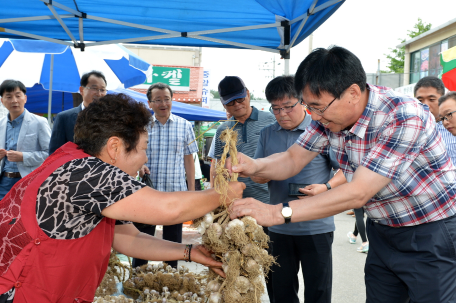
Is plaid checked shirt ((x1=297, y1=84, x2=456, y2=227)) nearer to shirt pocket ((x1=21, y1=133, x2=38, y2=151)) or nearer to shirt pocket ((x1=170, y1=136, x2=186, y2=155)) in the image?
shirt pocket ((x1=170, y1=136, x2=186, y2=155))

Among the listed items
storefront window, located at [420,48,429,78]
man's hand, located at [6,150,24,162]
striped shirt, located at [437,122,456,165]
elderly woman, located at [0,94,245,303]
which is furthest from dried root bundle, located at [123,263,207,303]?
storefront window, located at [420,48,429,78]

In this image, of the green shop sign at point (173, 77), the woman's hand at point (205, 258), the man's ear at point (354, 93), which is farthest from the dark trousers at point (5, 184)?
the green shop sign at point (173, 77)

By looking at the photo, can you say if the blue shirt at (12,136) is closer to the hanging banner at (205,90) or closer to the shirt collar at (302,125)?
the shirt collar at (302,125)

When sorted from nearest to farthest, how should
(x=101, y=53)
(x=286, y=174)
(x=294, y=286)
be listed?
(x=286, y=174)
(x=294, y=286)
(x=101, y=53)

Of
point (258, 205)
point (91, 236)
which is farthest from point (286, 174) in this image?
point (91, 236)

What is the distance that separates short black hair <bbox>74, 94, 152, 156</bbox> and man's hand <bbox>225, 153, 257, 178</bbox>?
50cm

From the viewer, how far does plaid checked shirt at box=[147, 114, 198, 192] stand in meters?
4.36

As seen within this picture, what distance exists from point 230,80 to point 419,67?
68.7 feet

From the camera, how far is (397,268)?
1910 millimetres

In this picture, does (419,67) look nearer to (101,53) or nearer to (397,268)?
(101,53)

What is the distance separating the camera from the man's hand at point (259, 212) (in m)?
1.75

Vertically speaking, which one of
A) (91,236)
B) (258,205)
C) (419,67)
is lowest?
(91,236)

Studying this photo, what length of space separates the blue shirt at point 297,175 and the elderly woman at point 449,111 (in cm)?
148

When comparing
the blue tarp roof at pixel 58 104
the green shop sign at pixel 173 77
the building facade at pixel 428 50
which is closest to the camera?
the blue tarp roof at pixel 58 104
